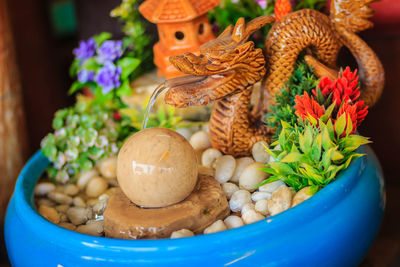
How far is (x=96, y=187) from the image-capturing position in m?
1.23

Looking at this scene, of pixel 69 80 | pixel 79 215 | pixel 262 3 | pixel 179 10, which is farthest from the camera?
pixel 69 80

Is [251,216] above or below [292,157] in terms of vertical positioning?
below

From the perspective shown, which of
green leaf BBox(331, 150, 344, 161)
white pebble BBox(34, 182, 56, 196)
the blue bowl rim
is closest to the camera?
the blue bowl rim

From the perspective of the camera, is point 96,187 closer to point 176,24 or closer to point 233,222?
point 233,222

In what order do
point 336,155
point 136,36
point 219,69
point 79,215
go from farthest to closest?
point 136,36, point 79,215, point 219,69, point 336,155

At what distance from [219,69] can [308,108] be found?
225 mm

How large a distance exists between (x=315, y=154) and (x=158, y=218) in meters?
0.37

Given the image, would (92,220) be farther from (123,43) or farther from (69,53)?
(69,53)

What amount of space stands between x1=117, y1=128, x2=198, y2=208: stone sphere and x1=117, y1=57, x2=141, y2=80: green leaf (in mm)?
601

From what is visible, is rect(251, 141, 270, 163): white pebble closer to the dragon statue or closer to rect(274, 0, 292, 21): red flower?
the dragon statue

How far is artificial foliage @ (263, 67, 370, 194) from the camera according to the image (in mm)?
914

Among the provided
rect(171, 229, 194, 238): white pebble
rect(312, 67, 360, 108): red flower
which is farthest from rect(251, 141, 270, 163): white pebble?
rect(171, 229, 194, 238): white pebble

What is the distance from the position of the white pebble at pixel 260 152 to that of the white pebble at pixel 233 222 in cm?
24

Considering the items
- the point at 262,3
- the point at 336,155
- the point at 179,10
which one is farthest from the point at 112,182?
the point at 262,3
